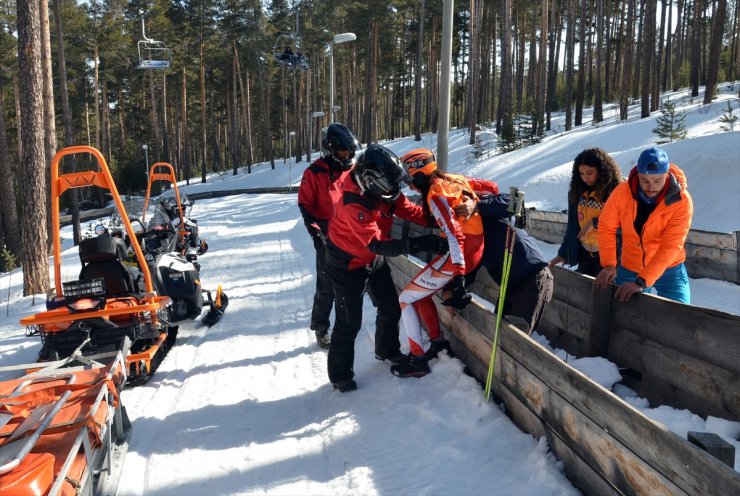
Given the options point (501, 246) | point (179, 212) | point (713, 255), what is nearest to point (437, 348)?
point (501, 246)

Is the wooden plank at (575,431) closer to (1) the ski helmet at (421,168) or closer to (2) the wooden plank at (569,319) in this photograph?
(2) the wooden plank at (569,319)

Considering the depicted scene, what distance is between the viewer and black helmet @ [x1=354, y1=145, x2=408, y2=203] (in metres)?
4.26

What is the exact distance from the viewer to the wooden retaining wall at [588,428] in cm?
220

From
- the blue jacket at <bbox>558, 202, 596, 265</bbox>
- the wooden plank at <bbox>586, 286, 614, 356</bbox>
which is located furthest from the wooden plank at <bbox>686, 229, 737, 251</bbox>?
the wooden plank at <bbox>586, 286, 614, 356</bbox>

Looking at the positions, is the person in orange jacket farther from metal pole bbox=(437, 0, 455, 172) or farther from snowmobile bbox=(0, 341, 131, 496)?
metal pole bbox=(437, 0, 455, 172)

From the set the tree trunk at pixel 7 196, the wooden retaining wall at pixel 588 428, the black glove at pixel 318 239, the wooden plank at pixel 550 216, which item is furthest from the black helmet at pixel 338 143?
the tree trunk at pixel 7 196

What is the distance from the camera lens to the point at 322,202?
6145 mm

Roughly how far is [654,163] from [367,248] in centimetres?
215

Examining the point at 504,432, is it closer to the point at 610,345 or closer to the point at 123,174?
the point at 610,345

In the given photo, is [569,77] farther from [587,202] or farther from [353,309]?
[353,309]

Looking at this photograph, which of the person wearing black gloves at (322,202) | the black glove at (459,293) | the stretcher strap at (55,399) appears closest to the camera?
the stretcher strap at (55,399)

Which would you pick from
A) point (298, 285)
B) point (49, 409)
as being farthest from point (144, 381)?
point (298, 285)

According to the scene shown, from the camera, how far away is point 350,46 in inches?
1772

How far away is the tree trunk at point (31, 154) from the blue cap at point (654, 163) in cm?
992
